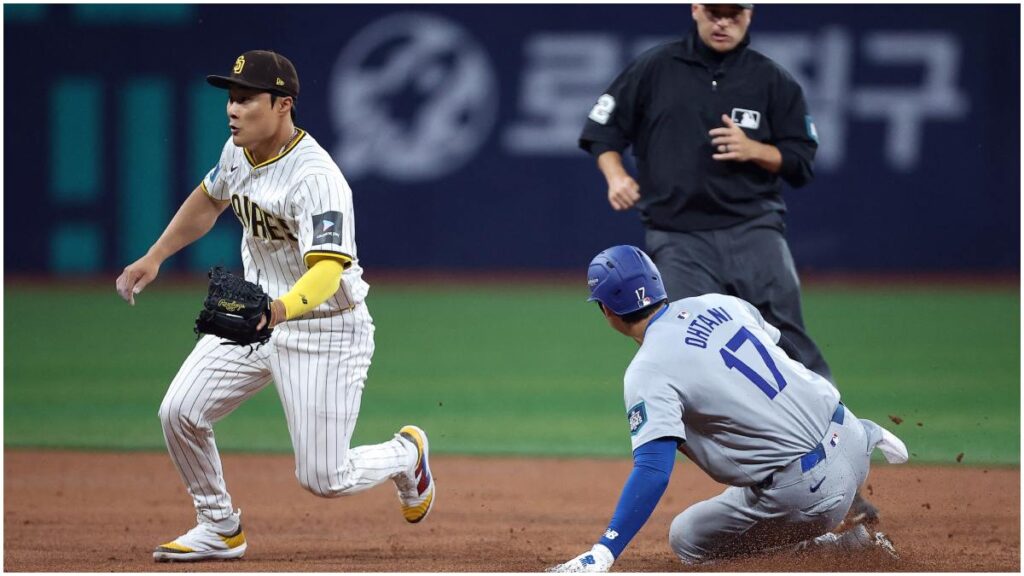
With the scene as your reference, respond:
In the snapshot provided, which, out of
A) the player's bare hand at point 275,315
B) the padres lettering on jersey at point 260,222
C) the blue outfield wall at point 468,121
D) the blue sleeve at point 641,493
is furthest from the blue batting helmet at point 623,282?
the blue outfield wall at point 468,121

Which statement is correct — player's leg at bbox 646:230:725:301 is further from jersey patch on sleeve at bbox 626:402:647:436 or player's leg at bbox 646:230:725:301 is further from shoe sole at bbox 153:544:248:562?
shoe sole at bbox 153:544:248:562

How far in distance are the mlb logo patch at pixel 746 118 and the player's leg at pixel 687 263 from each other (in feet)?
1.51

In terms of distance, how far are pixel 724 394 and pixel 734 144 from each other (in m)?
1.49

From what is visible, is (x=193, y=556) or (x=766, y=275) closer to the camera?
(x=193, y=556)

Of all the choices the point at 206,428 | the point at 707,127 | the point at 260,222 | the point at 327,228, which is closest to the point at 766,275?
the point at 707,127

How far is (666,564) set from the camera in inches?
185

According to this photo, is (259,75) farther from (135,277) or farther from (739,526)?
(739,526)

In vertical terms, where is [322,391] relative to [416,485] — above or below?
above

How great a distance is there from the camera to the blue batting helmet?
4.03 meters

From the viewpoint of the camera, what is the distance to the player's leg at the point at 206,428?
4.71m

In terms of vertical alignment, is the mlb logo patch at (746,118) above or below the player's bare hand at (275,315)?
above

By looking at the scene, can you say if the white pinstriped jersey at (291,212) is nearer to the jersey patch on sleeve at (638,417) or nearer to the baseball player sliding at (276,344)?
the baseball player sliding at (276,344)

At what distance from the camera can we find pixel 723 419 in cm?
408

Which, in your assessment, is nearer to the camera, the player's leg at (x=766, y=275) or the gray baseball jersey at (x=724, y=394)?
the gray baseball jersey at (x=724, y=394)
